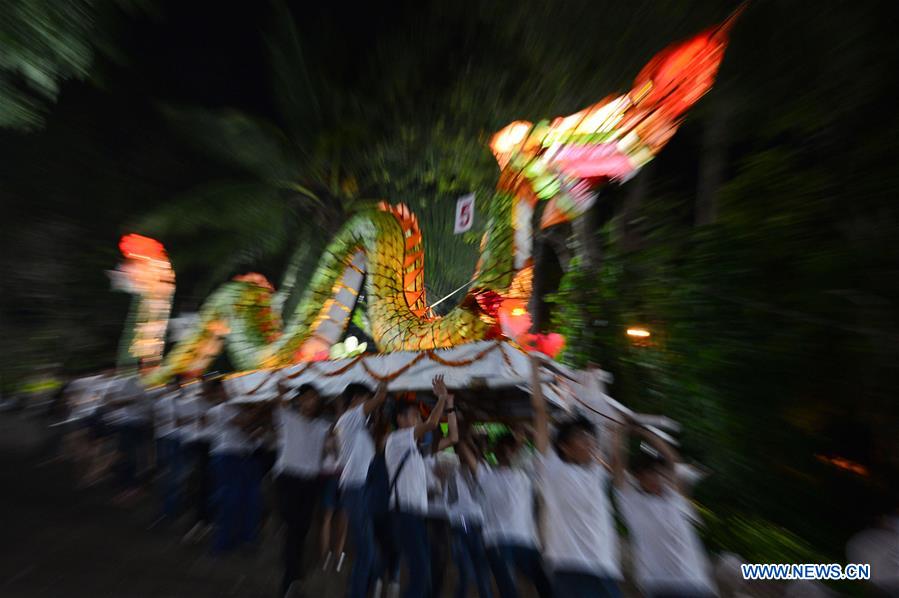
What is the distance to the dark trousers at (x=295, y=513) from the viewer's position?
3260mm

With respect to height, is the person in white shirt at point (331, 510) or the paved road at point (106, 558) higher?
the person in white shirt at point (331, 510)

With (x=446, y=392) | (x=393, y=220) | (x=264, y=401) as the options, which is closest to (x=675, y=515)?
(x=446, y=392)

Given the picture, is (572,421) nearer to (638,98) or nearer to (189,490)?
(638,98)

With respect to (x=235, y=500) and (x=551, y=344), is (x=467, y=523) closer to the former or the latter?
(x=235, y=500)

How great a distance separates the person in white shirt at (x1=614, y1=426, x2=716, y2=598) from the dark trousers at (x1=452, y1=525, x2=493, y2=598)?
0.96 meters

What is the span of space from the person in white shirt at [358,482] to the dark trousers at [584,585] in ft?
4.32

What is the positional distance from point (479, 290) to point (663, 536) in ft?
8.40

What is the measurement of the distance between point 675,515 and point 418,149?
7047mm

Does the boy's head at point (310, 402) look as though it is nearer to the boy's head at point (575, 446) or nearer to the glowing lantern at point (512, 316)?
the glowing lantern at point (512, 316)

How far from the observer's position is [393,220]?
529cm

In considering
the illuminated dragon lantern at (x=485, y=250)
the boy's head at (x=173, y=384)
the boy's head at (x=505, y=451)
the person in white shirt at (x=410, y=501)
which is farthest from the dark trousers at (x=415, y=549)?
the boy's head at (x=173, y=384)

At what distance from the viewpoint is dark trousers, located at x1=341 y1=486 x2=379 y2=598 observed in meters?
2.93

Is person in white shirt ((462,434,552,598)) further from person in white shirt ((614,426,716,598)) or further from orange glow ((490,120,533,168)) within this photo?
orange glow ((490,120,533,168))

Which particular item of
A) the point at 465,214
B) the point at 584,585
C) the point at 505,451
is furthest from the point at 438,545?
the point at 465,214
